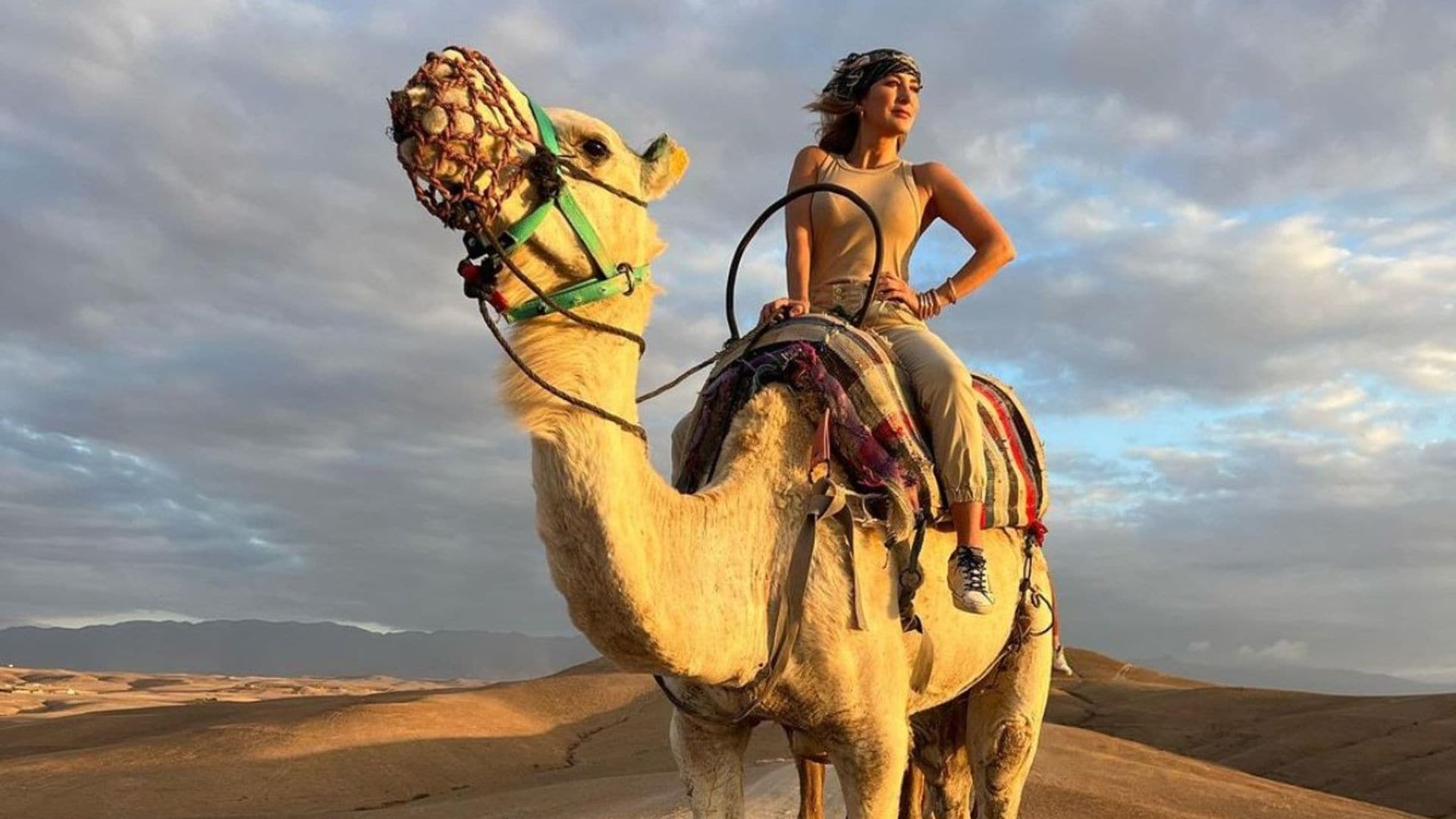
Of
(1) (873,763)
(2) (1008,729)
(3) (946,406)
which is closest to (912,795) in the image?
(2) (1008,729)

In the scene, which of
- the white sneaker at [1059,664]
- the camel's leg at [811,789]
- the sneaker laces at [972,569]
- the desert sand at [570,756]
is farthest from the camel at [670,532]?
the desert sand at [570,756]

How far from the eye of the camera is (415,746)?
64.3 feet

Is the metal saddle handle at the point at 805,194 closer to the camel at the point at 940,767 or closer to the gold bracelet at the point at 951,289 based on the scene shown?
the gold bracelet at the point at 951,289

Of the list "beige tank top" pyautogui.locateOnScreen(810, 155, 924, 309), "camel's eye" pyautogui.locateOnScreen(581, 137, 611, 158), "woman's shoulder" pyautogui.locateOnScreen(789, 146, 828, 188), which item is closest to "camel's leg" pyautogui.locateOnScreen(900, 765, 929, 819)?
"beige tank top" pyautogui.locateOnScreen(810, 155, 924, 309)

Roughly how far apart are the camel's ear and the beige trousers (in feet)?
5.01

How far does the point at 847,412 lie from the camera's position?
417 centimetres

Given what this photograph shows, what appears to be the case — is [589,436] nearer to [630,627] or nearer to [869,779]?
[630,627]

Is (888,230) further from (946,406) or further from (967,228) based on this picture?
(946,406)

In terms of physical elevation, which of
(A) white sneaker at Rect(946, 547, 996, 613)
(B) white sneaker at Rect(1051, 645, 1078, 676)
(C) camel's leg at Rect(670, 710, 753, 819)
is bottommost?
(C) camel's leg at Rect(670, 710, 753, 819)

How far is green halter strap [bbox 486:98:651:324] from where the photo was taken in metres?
2.96

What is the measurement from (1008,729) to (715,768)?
5.66 ft

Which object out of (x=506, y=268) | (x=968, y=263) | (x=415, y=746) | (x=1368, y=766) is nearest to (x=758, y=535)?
(x=506, y=268)

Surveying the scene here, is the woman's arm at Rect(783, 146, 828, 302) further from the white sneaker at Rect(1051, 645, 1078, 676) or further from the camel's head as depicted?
the white sneaker at Rect(1051, 645, 1078, 676)

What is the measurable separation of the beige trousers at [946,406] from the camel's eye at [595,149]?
5.86 feet
